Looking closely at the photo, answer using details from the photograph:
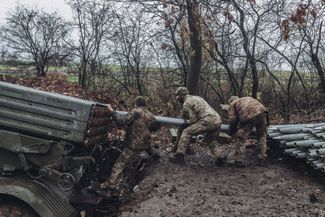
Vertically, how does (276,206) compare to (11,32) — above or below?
below

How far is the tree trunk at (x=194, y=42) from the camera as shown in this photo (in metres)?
12.0

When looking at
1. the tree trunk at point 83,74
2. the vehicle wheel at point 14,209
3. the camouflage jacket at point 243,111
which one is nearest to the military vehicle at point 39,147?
the vehicle wheel at point 14,209

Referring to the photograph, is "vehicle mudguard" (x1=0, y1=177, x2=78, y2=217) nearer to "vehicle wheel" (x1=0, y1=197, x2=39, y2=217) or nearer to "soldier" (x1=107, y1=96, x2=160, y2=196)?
"vehicle wheel" (x1=0, y1=197, x2=39, y2=217)

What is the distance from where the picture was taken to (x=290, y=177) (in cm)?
A: 933

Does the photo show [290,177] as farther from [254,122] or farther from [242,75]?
[242,75]

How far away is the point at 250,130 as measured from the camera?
33.9ft

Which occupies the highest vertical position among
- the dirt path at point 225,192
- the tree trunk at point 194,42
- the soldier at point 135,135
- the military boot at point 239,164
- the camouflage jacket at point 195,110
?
the tree trunk at point 194,42

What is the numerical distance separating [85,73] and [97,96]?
3220 millimetres

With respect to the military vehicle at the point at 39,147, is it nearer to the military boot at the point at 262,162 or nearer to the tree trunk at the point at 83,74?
the military boot at the point at 262,162

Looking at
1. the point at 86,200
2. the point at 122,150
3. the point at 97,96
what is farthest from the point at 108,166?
the point at 97,96

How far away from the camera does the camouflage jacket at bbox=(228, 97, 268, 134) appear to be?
10.2m

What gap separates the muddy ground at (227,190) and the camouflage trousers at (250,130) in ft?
1.09

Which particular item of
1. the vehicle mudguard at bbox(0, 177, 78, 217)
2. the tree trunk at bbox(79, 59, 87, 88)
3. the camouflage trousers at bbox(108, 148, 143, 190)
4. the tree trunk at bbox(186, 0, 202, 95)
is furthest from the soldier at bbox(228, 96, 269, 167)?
the tree trunk at bbox(79, 59, 87, 88)

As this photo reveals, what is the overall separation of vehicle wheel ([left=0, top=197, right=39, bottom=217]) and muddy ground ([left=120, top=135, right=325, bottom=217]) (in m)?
1.58
